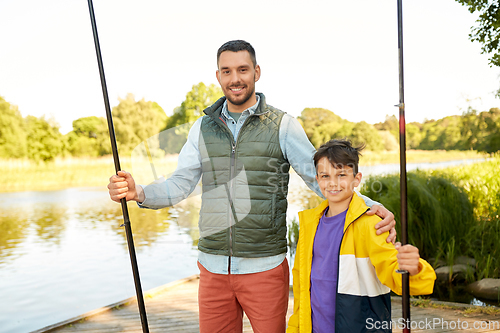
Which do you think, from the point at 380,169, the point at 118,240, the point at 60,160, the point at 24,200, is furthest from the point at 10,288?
the point at 60,160

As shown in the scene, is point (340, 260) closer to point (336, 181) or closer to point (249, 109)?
point (336, 181)

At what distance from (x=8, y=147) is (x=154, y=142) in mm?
27168

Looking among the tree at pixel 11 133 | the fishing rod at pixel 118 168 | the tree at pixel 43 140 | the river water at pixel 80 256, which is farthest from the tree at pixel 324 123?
the fishing rod at pixel 118 168

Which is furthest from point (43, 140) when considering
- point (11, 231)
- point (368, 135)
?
point (368, 135)

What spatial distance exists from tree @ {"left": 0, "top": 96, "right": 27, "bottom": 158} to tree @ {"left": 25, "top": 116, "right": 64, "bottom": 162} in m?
0.43

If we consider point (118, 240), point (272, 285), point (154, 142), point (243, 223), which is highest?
point (154, 142)

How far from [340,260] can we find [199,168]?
736 mm

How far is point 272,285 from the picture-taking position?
1707 millimetres

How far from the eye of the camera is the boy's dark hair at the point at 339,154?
157 centimetres

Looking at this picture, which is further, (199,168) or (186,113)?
(186,113)

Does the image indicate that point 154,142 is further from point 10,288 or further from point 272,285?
point 10,288

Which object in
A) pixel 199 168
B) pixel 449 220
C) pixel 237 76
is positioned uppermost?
pixel 237 76

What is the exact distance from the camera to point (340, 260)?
1507 millimetres

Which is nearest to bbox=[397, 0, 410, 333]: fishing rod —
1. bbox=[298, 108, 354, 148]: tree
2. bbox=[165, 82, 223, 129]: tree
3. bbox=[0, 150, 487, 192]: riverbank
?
bbox=[165, 82, 223, 129]: tree
